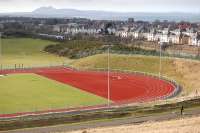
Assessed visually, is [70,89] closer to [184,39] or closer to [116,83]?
[116,83]

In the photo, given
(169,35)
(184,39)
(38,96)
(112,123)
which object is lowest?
(38,96)

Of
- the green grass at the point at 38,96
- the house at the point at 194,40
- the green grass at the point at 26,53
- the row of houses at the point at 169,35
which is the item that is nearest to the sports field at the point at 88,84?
the green grass at the point at 38,96

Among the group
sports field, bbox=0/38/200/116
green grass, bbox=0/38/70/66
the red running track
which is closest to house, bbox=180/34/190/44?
green grass, bbox=0/38/70/66

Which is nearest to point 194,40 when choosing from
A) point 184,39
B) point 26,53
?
point 184,39

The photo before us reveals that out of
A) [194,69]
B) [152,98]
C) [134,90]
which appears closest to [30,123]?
[152,98]

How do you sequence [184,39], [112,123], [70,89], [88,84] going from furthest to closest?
[184,39] < [88,84] < [70,89] < [112,123]

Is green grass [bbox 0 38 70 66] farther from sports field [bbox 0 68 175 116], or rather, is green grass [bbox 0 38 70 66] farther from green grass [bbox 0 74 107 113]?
green grass [bbox 0 74 107 113]
